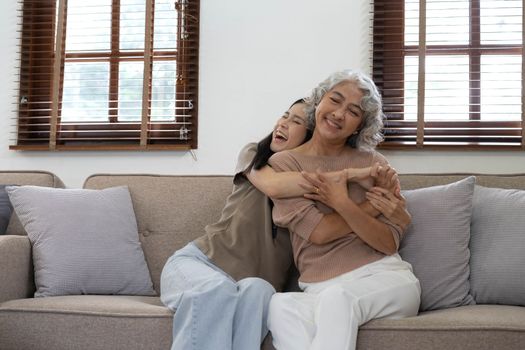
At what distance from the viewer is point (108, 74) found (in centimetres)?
352

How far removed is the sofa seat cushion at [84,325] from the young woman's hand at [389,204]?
0.72 meters

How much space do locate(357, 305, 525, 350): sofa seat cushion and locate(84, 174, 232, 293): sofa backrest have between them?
0.97 meters

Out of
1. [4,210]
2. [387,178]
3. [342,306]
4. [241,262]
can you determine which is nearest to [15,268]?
[4,210]

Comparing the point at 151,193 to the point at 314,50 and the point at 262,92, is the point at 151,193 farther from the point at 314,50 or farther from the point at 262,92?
the point at 314,50

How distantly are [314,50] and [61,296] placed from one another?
5.26 ft

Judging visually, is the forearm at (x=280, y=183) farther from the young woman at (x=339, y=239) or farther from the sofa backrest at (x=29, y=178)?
the sofa backrest at (x=29, y=178)

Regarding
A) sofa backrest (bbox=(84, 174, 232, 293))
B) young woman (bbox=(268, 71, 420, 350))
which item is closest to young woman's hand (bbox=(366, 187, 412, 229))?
young woman (bbox=(268, 71, 420, 350))

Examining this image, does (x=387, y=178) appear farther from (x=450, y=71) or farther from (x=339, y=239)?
(x=450, y=71)

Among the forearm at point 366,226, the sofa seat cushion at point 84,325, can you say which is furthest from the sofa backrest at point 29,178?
the forearm at point 366,226

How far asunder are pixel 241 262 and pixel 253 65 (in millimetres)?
1291

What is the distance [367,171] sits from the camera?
88.6 inches

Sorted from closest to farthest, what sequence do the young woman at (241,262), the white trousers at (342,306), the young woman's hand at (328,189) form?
the white trousers at (342,306), the young woman at (241,262), the young woman's hand at (328,189)

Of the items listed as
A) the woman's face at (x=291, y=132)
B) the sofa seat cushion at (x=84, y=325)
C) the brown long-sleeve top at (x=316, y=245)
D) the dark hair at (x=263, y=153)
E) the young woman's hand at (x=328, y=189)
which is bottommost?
the sofa seat cushion at (x=84, y=325)

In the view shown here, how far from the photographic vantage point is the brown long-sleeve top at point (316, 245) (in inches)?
86.6
